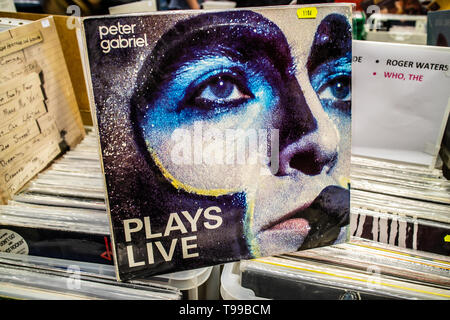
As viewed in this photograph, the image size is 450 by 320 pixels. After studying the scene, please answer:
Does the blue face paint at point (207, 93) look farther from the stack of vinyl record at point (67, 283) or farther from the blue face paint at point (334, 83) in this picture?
the stack of vinyl record at point (67, 283)

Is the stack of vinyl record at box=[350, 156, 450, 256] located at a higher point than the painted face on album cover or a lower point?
lower

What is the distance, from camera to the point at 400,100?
1.04 m

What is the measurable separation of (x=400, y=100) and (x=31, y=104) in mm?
1123

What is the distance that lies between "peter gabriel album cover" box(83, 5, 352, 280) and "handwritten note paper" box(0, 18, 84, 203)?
433 mm

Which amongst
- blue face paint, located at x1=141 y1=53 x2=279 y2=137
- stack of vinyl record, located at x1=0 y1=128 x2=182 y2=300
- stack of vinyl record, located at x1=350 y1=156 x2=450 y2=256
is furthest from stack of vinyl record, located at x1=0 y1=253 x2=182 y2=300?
stack of vinyl record, located at x1=350 y1=156 x2=450 y2=256

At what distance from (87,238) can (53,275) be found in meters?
0.10

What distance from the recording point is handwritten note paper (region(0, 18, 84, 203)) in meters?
0.94

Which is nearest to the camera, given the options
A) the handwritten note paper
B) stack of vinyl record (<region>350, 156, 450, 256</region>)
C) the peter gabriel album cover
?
the peter gabriel album cover

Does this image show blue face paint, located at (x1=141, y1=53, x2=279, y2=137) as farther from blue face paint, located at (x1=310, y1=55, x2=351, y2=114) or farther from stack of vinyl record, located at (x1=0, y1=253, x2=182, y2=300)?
stack of vinyl record, located at (x1=0, y1=253, x2=182, y2=300)

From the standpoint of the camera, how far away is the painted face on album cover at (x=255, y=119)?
27.8 inches

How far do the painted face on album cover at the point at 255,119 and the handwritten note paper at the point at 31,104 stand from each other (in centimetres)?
49
